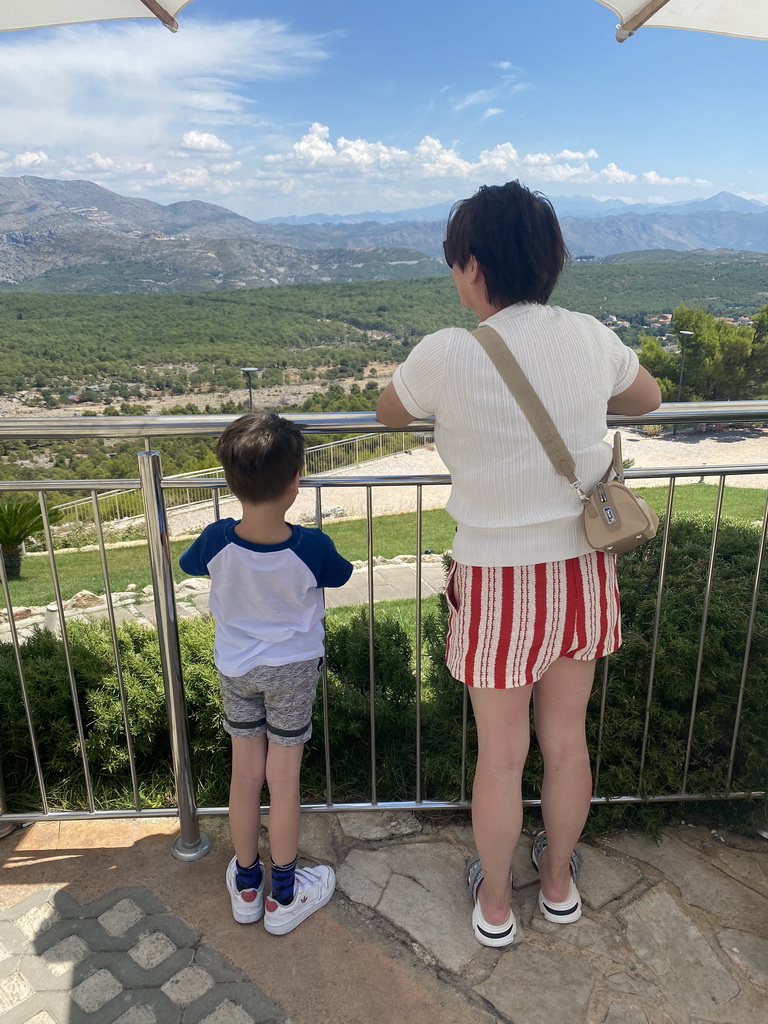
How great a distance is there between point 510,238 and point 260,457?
695 mm

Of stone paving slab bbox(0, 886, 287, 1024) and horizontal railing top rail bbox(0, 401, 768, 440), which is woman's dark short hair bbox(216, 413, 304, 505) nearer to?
horizontal railing top rail bbox(0, 401, 768, 440)

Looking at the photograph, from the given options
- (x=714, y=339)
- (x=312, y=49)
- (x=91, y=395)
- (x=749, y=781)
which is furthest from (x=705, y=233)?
(x=749, y=781)

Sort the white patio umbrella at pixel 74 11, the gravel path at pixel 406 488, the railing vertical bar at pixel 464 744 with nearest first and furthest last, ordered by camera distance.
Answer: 1. the railing vertical bar at pixel 464 744
2. the white patio umbrella at pixel 74 11
3. the gravel path at pixel 406 488

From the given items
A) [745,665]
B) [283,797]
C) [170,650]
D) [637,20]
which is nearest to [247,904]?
[283,797]

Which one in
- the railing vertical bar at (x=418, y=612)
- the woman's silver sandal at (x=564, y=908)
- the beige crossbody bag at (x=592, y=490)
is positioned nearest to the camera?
the beige crossbody bag at (x=592, y=490)

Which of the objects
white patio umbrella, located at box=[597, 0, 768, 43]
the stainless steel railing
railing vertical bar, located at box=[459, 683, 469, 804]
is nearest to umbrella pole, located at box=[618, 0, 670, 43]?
white patio umbrella, located at box=[597, 0, 768, 43]

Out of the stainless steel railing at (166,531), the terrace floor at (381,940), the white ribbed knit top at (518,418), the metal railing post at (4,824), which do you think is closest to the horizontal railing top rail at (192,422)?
the stainless steel railing at (166,531)

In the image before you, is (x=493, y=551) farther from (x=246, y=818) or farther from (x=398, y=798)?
(x=398, y=798)

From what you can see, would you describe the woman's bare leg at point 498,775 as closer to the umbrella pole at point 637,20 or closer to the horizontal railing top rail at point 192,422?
the horizontal railing top rail at point 192,422

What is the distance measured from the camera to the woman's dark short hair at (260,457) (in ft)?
5.00

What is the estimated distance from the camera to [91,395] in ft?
195

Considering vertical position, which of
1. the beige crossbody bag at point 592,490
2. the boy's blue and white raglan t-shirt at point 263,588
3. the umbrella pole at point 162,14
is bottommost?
the boy's blue and white raglan t-shirt at point 263,588

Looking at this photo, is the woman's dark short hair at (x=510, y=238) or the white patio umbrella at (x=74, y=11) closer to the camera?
the woman's dark short hair at (x=510, y=238)

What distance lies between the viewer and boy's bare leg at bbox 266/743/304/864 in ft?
5.72
